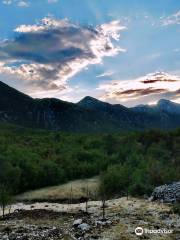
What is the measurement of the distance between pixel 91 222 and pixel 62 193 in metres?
36.4

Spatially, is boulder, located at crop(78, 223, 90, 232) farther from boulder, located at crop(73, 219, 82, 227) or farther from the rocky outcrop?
the rocky outcrop

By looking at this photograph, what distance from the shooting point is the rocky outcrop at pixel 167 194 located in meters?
71.3

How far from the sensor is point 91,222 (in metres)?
53.8

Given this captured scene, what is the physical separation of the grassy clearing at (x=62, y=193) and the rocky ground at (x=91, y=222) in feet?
49.3

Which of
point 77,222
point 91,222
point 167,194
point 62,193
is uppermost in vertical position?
point 167,194

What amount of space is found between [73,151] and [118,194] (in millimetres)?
44097

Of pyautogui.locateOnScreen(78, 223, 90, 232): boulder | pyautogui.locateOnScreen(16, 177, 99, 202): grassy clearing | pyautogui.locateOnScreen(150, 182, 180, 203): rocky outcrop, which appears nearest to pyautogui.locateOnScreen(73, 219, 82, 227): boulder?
pyautogui.locateOnScreen(78, 223, 90, 232): boulder

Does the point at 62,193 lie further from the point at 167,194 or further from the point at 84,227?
the point at 84,227

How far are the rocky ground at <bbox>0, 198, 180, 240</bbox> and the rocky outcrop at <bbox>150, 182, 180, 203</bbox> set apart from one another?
3.06 meters

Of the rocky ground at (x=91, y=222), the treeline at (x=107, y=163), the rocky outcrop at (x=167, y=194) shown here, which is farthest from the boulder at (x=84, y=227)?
the treeline at (x=107, y=163)

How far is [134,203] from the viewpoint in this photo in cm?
7075

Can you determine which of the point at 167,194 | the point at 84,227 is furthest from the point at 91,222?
the point at 167,194

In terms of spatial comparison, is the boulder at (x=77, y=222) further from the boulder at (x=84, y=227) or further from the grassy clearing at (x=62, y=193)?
the grassy clearing at (x=62, y=193)

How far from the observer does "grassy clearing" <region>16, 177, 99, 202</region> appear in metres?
85.4
